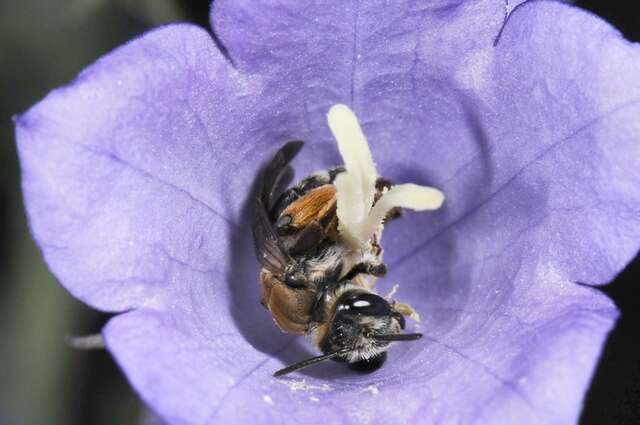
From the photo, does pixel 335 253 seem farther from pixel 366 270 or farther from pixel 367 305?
pixel 367 305

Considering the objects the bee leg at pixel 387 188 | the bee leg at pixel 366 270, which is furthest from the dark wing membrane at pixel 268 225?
the bee leg at pixel 387 188

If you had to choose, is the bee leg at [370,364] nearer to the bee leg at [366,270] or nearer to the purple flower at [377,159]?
the purple flower at [377,159]

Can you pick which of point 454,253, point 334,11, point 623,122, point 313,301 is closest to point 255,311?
point 313,301

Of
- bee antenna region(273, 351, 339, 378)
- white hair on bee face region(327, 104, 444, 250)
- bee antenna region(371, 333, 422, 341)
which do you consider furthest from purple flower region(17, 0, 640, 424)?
white hair on bee face region(327, 104, 444, 250)

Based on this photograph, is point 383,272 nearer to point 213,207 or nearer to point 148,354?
point 213,207

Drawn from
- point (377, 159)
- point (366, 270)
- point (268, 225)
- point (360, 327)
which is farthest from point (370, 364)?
point (377, 159)

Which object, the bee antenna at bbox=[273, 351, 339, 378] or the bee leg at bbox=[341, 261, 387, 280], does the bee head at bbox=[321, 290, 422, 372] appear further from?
the bee leg at bbox=[341, 261, 387, 280]
